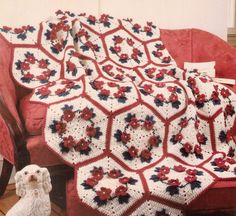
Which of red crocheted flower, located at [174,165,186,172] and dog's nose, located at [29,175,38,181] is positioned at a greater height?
dog's nose, located at [29,175,38,181]

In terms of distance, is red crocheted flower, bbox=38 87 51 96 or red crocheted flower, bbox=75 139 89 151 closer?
red crocheted flower, bbox=75 139 89 151

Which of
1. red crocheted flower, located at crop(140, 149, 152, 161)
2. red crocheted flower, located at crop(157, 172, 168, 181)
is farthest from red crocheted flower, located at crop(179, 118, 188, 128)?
red crocheted flower, located at crop(157, 172, 168, 181)

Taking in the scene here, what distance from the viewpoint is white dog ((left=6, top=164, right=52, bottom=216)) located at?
4.36 ft

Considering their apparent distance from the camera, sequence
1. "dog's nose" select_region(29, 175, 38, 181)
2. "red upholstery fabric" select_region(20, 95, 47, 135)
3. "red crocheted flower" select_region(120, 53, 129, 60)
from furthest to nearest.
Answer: "red crocheted flower" select_region(120, 53, 129, 60), "red upholstery fabric" select_region(20, 95, 47, 135), "dog's nose" select_region(29, 175, 38, 181)

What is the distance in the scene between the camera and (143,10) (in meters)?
3.00

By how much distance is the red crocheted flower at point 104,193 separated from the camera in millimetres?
1601

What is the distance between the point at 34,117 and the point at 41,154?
181 mm

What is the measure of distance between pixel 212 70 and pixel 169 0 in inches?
28.5

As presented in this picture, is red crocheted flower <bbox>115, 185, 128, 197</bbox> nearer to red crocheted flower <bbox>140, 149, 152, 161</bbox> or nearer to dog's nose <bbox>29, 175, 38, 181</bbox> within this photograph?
red crocheted flower <bbox>140, 149, 152, 161</bbox>

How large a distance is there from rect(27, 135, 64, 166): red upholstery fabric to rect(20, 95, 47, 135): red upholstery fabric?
66 millimetres

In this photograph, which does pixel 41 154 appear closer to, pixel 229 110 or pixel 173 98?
pixel 173 98

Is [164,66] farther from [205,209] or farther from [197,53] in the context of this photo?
[205,209]

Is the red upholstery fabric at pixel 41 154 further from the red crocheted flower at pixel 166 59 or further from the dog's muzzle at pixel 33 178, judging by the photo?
the red crocheted flower at pixel 166 59

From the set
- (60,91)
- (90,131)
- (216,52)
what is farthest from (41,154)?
(216,52)
